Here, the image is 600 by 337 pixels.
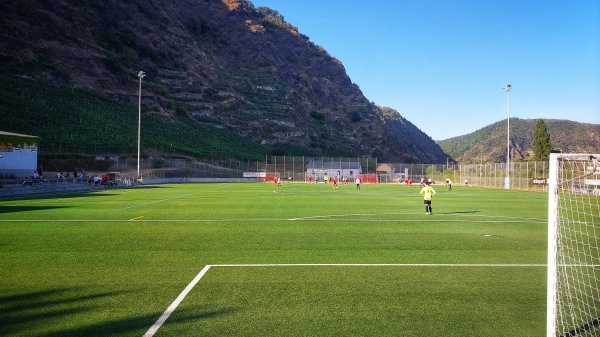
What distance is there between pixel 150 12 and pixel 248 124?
195 ft

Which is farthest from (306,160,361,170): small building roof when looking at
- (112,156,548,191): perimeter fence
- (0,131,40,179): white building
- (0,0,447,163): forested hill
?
(0,131,40,179): white building

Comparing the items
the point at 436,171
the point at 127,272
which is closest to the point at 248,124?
the point at 436,171

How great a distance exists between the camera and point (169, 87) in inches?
4616

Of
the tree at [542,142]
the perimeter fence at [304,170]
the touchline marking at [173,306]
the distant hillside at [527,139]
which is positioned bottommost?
the touchline marking at [173,306]

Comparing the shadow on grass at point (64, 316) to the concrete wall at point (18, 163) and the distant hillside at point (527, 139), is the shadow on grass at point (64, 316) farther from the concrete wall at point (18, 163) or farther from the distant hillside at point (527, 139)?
the distant hillside at point (527, 139)

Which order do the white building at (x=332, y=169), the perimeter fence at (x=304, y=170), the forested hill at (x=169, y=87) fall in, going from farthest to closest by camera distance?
the white building at (x=332, y=169) < the forested hill at (x=169, y=87) < the perimeter fence at (x=304, y=170)

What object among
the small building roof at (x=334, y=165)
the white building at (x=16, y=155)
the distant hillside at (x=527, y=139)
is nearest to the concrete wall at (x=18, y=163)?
the white building at (x=16, y=155)

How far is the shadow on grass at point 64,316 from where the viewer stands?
17.8 feet

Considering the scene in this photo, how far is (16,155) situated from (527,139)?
174 m

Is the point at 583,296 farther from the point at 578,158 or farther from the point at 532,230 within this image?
the point at 532,230

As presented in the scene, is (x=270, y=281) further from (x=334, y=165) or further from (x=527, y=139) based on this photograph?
(x=527, y=139)

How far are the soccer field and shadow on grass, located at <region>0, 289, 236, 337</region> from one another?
13mm

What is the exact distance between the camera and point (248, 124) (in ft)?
380

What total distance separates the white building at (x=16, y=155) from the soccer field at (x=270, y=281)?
31.7 meters
